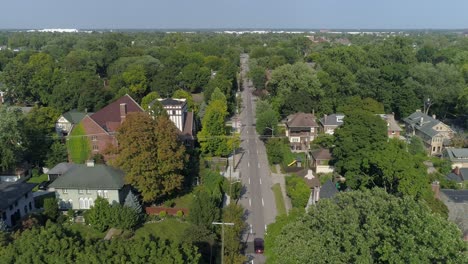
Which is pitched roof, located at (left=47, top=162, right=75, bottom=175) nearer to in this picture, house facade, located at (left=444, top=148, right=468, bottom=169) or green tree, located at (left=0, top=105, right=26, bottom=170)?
green tree, located at (left=0, top=105, right=26, bottom=170)

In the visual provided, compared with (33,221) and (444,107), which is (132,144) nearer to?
(33,221)

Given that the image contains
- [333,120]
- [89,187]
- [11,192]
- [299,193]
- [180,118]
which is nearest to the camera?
[11,192]

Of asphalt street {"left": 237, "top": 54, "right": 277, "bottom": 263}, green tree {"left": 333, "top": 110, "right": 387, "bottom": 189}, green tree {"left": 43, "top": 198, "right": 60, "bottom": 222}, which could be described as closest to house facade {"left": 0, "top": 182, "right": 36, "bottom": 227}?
green tree {"left": 43, "top": 198, "right": 60, "bottom": 222}

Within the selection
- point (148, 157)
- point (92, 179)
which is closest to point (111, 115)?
point (92, 179)

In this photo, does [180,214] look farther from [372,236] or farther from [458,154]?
[458,154]

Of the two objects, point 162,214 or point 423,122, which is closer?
point 162,214

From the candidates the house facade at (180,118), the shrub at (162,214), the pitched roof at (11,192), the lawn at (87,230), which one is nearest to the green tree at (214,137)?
the house facade at (180,118)

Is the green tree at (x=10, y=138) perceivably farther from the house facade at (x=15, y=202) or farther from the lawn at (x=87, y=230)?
the lawn at (x=87, y=230)
